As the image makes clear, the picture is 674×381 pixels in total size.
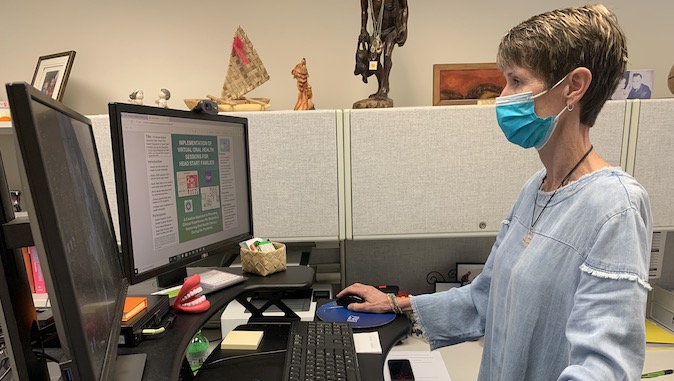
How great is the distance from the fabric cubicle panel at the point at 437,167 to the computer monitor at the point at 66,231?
3.01 feet

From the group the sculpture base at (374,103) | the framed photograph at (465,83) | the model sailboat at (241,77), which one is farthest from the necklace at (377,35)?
the model sailboat at (241,77)

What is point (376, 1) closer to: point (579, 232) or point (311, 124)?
point (311, 124)

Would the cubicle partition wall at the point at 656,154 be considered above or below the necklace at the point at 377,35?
below

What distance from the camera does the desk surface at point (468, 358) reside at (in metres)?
1.38

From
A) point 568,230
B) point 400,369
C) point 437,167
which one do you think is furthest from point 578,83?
point 400,369

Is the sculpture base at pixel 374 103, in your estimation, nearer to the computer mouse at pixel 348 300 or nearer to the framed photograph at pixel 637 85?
the computer mouse at pixel 348 300

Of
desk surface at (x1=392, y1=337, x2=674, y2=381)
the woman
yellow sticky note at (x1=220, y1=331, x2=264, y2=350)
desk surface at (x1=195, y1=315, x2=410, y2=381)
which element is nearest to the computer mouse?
desk surface at (x1=195, y1=315, x2=410, y2=381)

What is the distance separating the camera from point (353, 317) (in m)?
1.10

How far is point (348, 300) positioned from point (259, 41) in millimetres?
1147

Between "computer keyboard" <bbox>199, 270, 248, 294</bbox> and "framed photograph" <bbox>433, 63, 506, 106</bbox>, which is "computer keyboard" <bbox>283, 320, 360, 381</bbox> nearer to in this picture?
"computer keyboard" <bbox>199, 270, 248, 294</bbox>

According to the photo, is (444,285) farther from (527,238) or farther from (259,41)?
(259,41)

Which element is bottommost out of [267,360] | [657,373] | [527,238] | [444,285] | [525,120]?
[657,373]

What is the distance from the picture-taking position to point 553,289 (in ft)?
2.56

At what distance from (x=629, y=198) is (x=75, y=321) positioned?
2.73 ft
